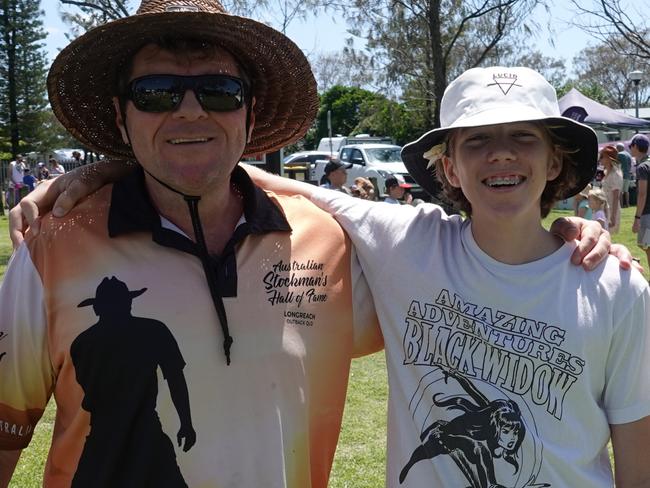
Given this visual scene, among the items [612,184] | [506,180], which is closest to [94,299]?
[506,180]

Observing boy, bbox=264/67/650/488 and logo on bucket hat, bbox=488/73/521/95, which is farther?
logo on bucket hat, bbox=488/73/521/95

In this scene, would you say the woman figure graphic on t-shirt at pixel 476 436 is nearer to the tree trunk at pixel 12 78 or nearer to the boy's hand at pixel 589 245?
the boy's hand at pixel 589 245

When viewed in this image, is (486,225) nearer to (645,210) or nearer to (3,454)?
(3,454)

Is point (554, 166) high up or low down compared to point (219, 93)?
down

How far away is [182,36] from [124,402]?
1100 millimetres

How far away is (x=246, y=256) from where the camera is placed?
7.53 feet

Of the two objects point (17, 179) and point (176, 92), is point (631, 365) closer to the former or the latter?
point (176, 92)

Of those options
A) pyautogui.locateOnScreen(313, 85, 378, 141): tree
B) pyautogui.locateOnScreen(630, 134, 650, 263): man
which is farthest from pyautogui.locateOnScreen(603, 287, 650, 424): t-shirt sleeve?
pyautogui.locateOnScreen(313, 85, 378, 141): tree

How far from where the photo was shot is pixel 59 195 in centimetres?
234

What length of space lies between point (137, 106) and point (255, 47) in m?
0.45

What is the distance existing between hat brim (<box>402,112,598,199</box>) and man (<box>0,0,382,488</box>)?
0.59 meters

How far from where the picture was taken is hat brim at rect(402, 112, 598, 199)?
227 cm

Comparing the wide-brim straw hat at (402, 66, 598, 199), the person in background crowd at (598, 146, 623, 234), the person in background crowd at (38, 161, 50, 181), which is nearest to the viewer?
the wide-brim straw hat at (402, 66, 598, 199)

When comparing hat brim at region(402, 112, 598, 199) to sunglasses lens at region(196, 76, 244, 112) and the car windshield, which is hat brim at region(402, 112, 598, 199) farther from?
the car windshield
